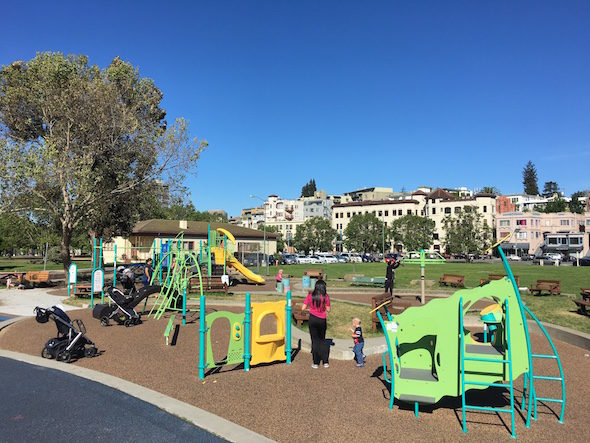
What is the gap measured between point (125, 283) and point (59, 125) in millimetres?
15040

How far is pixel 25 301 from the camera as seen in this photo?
1852cm

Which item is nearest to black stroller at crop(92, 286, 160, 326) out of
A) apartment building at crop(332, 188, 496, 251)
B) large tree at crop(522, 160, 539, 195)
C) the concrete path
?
the concrete path

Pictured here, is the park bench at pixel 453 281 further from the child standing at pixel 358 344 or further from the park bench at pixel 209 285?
the child standing at pixel 358 344

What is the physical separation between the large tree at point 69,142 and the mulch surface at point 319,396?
1577 cm

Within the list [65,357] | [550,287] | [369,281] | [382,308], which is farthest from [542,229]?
[65,357]

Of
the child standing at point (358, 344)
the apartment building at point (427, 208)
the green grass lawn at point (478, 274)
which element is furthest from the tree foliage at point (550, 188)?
the child standing at point (358, 344)

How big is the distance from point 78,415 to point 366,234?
82929 mm

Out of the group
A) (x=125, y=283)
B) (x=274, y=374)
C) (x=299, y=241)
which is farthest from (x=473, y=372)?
(x=299, y=241)

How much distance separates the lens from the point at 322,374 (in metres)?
8.02

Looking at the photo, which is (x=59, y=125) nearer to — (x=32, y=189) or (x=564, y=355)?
(x=32, y=189)

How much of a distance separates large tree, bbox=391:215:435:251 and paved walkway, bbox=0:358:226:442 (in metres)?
80.2

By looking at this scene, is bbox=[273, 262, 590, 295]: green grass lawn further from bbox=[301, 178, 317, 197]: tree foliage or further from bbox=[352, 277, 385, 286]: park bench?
bbox=[301, 178, 317, 197]: tree foliage

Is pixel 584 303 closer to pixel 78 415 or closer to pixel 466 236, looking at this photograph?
pixel 78 415

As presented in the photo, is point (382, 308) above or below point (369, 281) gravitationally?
above
